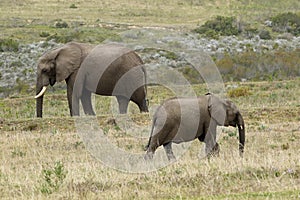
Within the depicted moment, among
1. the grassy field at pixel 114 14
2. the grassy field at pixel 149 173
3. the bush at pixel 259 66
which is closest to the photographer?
the grassy field at pixel 149 173

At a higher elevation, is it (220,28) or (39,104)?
(39,104)

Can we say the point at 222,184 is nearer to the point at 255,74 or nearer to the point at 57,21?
the point at 255,74

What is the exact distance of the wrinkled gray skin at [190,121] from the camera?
11477 mm

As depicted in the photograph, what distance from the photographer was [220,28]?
49.1m

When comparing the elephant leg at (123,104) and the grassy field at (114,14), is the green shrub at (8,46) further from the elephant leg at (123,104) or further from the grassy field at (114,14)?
the elephant leg at (123,104)

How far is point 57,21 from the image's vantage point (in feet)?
188

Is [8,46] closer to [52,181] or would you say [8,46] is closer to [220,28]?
[220,28]

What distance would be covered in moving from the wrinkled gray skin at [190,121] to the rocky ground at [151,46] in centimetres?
1957

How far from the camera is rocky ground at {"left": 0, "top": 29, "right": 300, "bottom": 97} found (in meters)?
33.5

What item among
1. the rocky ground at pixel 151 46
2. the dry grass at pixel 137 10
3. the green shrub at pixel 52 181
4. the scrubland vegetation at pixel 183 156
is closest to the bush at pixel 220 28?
the rocky ground at pixel 151 46

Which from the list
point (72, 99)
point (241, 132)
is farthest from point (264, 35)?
point (241, 132)

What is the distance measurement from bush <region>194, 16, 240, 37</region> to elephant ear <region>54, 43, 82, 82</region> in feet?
92.8

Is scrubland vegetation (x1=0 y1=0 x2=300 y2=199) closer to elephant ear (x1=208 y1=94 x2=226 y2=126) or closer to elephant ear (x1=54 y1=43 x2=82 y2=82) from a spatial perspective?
elephant ear (x1=208 y1=94 x2=226 y2=126)

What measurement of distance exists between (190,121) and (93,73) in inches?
274
